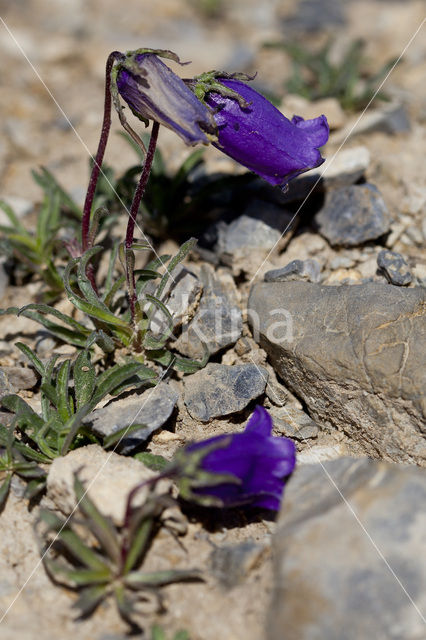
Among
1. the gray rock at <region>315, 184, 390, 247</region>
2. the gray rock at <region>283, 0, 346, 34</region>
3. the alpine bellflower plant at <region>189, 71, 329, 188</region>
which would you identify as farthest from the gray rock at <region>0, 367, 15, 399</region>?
the gray rock at <region>283, 0, 346, 34</region>

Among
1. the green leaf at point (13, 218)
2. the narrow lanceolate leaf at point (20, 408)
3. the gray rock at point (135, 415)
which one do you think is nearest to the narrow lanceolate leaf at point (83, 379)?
the gray rock at point (135, 415)

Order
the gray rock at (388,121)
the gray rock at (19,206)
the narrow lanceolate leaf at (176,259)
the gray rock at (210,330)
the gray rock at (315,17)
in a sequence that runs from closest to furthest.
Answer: the narrow lanceolate leaf at (176,259)
the gray rock at (210,330)
the gray rock at (19,206)
the gray rock at (388,121)
the gray rock at (315,17)

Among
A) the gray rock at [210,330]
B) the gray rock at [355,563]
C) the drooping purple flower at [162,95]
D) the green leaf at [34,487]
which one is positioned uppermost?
the drooping purple flower at [162,95]

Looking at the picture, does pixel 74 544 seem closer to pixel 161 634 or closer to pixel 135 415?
pixel 161 634

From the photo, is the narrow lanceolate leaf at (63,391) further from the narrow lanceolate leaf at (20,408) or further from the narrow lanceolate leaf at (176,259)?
the narrow lanceolate leaf at (176,259)

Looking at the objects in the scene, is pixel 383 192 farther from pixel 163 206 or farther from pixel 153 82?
pixel 153 82

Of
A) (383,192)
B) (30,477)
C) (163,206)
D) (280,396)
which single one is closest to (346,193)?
(383,192)

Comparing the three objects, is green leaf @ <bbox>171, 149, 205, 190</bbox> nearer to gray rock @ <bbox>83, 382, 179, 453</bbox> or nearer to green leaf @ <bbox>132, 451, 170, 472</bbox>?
gray rock @ <bbox>83, 382, 179, 453</bbox>
